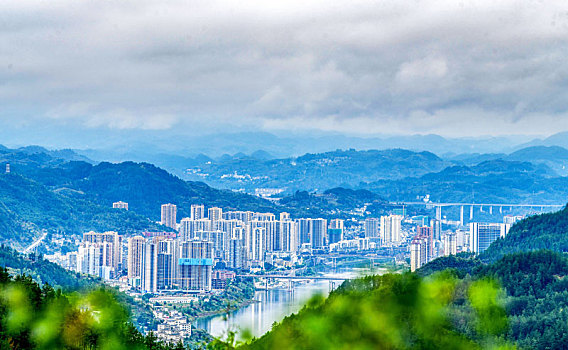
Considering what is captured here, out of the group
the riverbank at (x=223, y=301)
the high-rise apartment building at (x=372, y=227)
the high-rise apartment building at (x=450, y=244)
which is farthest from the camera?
the high-rise apartment building at (x=372, y=227)

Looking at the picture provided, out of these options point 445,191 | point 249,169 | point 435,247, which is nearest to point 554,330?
point 435,247

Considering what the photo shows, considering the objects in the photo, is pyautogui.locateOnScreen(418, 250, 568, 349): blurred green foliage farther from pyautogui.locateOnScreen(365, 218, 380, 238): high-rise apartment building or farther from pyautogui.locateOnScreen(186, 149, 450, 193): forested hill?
pyautogui.locateOnScreen(186, 149, 450, 193): forested hill

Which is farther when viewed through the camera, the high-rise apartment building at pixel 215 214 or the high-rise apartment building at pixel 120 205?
the high-rise apartment building at pixel 120 205

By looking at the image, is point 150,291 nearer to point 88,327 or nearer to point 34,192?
point 34,192

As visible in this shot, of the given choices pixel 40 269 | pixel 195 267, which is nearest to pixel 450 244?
pixel 195 267

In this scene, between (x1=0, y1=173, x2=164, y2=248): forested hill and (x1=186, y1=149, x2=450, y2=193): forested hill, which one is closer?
(x1=0, y1=173, x2=164, y2=248): forested hill

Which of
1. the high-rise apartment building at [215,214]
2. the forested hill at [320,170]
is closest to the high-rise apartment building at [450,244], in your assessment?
the high-rise apartment building at [215,214]

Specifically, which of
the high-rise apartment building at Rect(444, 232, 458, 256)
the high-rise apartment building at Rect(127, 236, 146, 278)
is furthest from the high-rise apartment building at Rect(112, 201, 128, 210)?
the high-rise apartment building at Rect(444, 232, 458, 256)

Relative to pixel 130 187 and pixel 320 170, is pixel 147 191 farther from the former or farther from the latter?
pixel 320 170

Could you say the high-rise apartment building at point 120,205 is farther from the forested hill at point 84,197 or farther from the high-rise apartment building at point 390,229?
the high-rise apartment building at point 390,229
